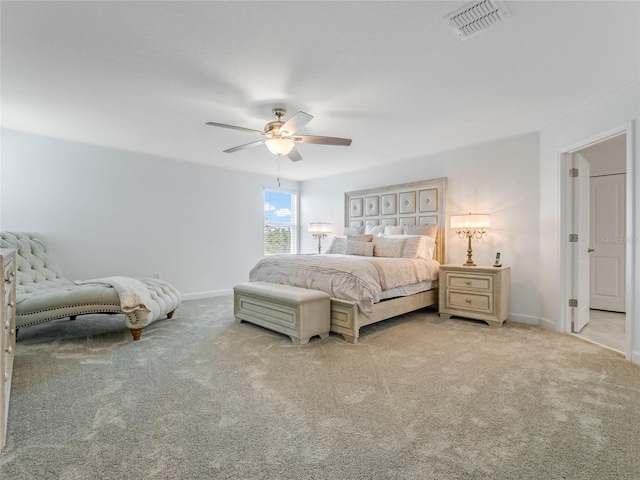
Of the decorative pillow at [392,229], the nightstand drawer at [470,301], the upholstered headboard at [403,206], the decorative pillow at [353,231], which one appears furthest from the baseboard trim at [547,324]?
the decorative pillow at [353,231]

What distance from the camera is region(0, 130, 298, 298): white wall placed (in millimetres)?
4086

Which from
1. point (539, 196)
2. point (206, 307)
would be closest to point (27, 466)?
point (206, 307)

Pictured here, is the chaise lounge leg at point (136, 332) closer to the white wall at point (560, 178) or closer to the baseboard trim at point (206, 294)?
the baseboard trim at point (206, 294)

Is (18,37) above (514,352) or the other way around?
above

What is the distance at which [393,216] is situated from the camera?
17.6 ft

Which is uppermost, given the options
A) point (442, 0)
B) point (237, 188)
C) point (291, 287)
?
point (442, 0)

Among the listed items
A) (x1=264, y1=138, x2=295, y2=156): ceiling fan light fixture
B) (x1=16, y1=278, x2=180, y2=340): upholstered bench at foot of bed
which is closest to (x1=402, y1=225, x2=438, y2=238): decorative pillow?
(x1=264, y1=138, x2=295, y2=156): ceiling fan light fixture

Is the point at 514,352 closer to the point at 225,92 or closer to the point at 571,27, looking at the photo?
the point at 571,27

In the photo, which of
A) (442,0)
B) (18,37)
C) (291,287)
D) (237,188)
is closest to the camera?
(442,0)

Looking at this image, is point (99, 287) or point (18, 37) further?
point (99, 287)

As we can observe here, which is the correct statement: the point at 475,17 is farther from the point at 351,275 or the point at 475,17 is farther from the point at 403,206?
the point at 403,206

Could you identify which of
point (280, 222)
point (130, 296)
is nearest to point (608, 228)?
point (280, 222)

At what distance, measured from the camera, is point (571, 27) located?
1969mm

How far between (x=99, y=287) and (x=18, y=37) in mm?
2094
